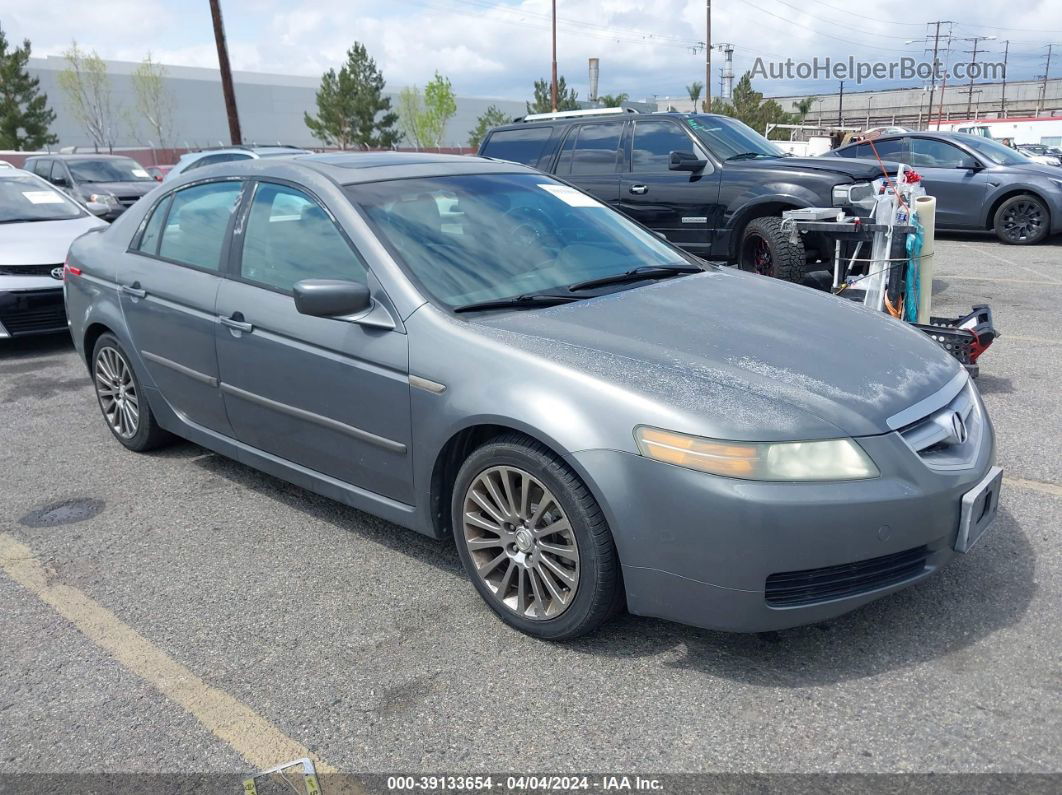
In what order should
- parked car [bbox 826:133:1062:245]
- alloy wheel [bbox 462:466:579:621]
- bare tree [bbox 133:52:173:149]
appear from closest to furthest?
alloy wheel [bbox 462:466:579:621]
parked car [bbox 826:133:1062:245]
bare tree [bbox 133:52:173:149]

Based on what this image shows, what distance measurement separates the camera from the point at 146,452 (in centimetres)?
499

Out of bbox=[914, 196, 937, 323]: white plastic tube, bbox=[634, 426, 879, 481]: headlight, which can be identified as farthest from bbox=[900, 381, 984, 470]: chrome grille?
bbox=[914, 196, 937, 323]: white plastic tube

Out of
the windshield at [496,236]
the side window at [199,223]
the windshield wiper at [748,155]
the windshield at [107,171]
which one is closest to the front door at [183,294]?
the side window at [199,223]

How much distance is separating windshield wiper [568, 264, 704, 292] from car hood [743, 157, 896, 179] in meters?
4.74

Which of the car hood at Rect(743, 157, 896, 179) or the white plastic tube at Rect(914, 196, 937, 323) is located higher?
the car hood at Rect(743, 157, 896, 179)

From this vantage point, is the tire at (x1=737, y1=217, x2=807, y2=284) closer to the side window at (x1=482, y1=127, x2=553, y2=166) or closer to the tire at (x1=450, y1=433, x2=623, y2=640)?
the side window at (x1=482, y1=127, x2=553, y2=166)

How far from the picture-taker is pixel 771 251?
25.8 ft

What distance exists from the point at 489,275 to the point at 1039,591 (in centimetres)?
228

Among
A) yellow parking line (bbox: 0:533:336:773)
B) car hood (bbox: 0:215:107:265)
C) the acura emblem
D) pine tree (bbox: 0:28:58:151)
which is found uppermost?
pine tree (bbox: 0:28:58:151)

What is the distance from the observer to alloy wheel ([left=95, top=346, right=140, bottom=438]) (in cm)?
484

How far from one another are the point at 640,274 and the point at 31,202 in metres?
7.26

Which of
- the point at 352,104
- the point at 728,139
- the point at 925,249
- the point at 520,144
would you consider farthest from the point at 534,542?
the point at 352,104

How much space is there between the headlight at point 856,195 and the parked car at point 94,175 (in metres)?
12.3

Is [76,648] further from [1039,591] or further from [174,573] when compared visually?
[1039,591]
